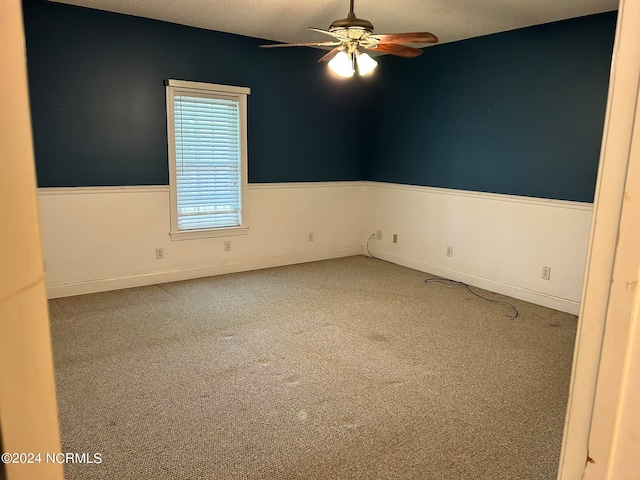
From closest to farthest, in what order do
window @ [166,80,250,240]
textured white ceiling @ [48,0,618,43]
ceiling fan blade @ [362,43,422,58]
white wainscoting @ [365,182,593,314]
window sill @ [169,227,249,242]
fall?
ceiling fan blade @ [362,43,422,58], textured white ceiling @ [48,0,618,43], white wainscoting @ [365,182,593,314], window @ [166,80,250,240], window sill @ [169,227,249,242]

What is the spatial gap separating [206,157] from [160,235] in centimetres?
96

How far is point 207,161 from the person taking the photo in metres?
4.99

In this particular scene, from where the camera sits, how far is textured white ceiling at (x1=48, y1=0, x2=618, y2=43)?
12.4 ft

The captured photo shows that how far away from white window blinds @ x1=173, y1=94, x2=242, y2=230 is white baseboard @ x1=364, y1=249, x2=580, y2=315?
2.10m

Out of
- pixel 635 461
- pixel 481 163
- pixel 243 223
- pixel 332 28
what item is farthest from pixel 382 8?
pixel 635 461

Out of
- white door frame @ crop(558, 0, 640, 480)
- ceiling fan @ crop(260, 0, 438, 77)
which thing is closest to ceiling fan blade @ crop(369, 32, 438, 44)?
ceiling fan @ crop(260, 0, 438, 77)

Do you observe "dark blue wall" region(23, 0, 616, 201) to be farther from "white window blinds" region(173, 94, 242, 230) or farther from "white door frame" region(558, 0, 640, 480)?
"white door frame" region(558, 0, 640, 480)

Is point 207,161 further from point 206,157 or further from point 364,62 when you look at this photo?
point 364,62

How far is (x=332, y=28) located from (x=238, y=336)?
2298 millimetres

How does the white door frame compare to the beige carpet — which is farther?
the beige carpet

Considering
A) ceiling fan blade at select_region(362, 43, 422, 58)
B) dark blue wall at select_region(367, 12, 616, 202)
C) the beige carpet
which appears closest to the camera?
the beige carpet

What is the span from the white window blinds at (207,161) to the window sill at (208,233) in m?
0.06

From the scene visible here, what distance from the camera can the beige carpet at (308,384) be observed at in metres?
2.18

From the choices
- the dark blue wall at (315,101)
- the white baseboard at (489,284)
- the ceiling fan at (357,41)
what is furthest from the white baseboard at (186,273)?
Result: the ceiling fan at (357,41)
